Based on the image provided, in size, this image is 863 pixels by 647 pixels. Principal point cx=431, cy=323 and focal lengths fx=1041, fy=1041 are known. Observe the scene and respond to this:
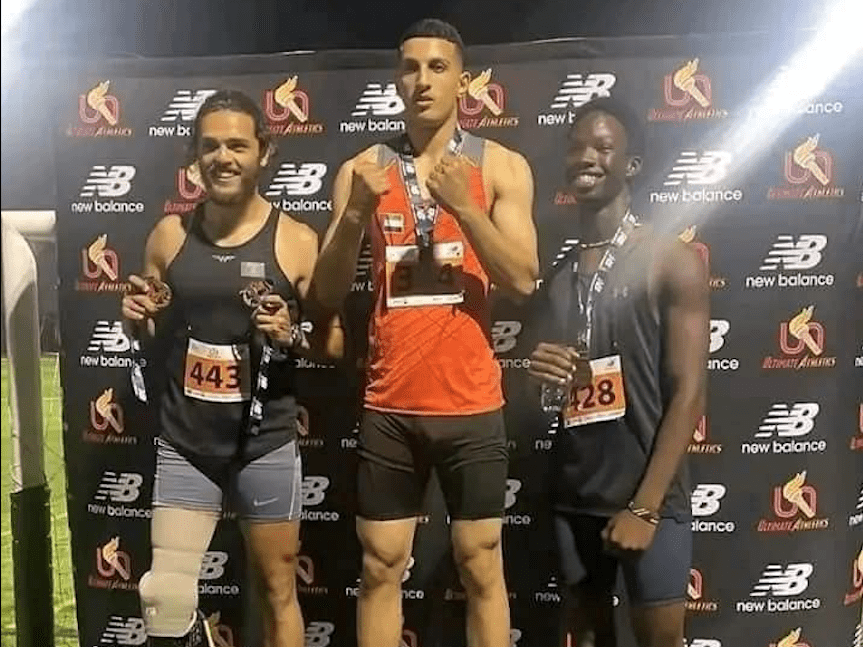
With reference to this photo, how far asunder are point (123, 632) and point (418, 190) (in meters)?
0.78

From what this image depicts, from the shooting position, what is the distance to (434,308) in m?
1.36

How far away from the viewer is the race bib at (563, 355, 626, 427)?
1.38 m

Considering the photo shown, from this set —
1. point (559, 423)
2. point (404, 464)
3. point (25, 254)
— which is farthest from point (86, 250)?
point (559, 423)

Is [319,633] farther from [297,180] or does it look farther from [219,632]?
[297,180]

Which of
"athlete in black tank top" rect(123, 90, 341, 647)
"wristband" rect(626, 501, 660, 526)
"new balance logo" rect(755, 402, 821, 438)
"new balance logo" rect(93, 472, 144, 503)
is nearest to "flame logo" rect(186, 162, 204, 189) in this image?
"athlete in black tank top" rect(123, 90, 341, 647)

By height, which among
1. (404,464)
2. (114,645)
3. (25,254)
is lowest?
(114,645)

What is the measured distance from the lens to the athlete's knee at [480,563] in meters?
1.39

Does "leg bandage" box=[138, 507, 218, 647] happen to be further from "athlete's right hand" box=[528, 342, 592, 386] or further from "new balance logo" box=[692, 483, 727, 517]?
"new balance logo" box=[692, 483, 727, 517]

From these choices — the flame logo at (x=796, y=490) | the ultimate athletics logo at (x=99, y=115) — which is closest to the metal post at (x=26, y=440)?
the ultimate athletics logo at (x=99, y=115)

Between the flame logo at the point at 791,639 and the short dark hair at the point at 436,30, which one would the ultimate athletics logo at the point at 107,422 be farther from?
the flame logo at the point at 791,639

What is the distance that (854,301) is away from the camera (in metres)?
1.39

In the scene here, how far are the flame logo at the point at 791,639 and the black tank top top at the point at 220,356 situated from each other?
729 mm

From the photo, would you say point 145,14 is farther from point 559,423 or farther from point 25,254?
point 559,423

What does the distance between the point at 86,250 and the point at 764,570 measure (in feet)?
3.42
